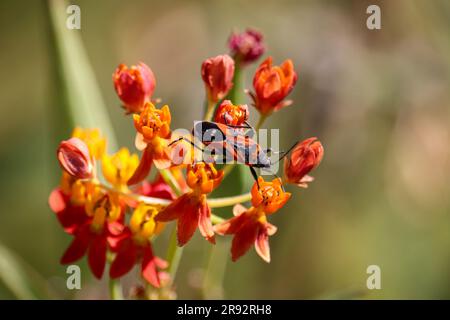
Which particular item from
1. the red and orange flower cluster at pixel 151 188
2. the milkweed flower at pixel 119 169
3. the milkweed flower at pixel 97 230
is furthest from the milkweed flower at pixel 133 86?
the milkweed flower at pixel 97 230

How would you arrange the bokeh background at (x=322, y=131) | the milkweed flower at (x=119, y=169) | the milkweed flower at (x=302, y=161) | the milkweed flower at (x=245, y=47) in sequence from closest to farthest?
the milkweed flower at (x=302, y=161)
the milkweed flower at (x=119, y=169)
the milkweed flower at (x=245, y=47)
the bokeh background at (x=322, y=131)

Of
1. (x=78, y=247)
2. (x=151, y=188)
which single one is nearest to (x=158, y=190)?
(x=151, y=188)

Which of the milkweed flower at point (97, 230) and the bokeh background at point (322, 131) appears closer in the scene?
the milkweed flower at point (97, 230)

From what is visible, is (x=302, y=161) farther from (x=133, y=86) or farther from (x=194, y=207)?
(x=133, y=86)

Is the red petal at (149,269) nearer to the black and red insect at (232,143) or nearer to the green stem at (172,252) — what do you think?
the green stem at (172,252)

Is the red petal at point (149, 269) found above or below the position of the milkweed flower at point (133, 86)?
below

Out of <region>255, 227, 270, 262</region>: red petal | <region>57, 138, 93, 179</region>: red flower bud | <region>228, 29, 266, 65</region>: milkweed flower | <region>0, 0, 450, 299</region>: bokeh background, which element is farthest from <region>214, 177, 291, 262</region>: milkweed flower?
<region>0, 0, 450, 299</region>: bokeh background

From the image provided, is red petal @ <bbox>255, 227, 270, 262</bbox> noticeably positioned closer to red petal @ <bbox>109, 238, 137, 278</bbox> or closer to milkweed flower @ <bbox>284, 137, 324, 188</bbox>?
milkweed flower @ <bbox>284, 137, 324, 188</bbox>
